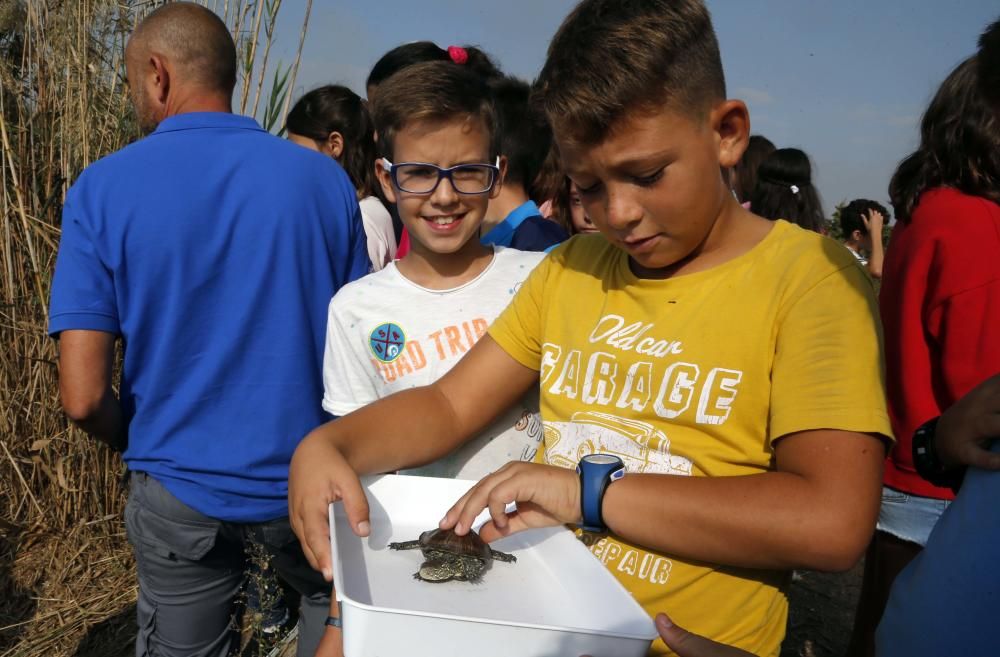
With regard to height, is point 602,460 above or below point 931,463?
below

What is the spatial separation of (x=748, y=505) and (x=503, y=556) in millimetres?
423

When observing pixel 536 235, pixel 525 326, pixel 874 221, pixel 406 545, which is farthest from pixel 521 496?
pixel 874 221

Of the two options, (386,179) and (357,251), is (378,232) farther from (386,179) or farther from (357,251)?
(386,179)

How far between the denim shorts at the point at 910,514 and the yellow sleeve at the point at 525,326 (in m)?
1.34

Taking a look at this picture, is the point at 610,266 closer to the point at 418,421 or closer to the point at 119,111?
the point at 418,421

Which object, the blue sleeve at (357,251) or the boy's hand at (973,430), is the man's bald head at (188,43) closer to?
the blue sleeve at (357,251)

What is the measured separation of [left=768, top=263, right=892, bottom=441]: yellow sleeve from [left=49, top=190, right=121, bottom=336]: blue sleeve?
2143 millimetres

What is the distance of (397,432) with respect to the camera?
1526 millimetres

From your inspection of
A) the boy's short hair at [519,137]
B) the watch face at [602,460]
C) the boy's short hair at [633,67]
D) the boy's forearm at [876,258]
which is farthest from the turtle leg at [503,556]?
the boy's forearm at [876,258]

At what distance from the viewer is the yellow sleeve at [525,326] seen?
1636 mm

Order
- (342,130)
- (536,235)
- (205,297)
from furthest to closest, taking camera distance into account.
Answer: (342,130)
(536,235)
(205,297)

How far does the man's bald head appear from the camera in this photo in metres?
2.77

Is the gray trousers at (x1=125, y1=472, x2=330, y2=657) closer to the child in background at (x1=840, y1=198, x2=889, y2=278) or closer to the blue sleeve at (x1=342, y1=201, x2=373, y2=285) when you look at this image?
the blue sleeve at (x1=342, y1=201, x2=373, y2=285)

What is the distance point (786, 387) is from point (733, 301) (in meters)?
0.19
